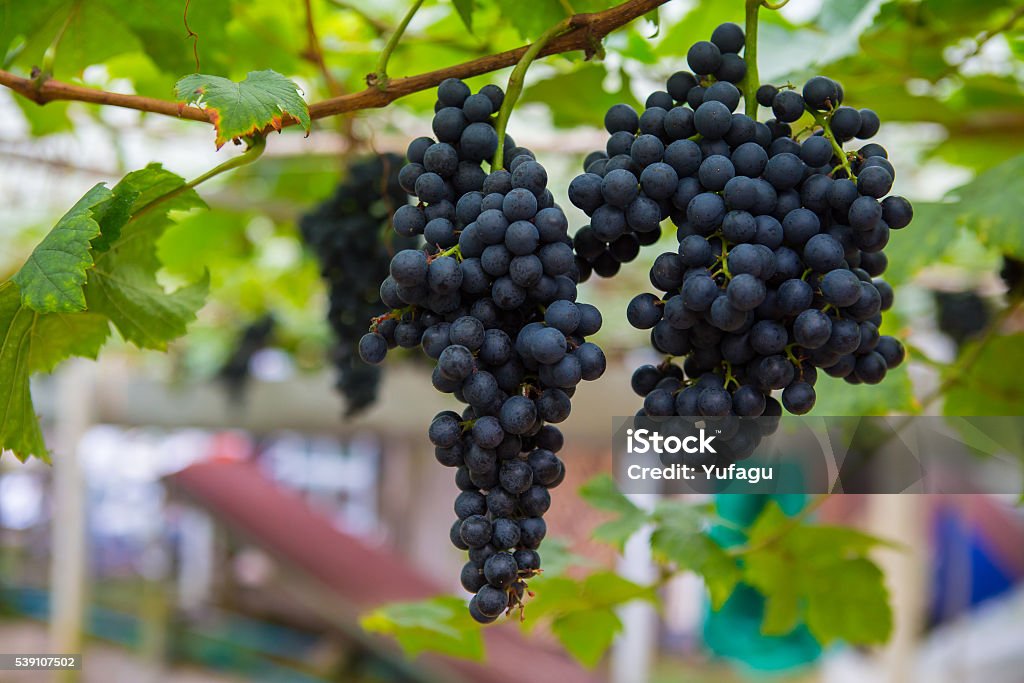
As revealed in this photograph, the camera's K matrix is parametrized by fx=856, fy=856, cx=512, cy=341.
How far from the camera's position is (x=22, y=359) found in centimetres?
59

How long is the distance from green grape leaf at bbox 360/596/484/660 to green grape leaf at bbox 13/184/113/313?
1.81 feet

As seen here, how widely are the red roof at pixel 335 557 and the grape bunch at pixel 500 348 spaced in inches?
85.6

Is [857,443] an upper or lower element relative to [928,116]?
lower

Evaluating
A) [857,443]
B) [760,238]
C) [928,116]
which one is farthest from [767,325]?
[928,116]

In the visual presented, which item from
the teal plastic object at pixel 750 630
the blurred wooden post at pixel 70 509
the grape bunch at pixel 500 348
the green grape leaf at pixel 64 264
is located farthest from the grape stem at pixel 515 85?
the blurred wooden post at pixel 70 509

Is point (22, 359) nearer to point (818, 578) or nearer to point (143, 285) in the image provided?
point (143, 285)

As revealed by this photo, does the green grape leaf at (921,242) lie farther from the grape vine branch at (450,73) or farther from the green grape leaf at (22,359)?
the green grape leaf at (22,359)

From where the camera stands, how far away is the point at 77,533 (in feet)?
8.24

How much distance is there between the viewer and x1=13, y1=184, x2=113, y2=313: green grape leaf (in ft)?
1.63

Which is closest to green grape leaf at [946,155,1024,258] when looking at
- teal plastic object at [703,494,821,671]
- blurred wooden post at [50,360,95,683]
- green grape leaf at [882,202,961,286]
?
green grape leaf at [882,202,961,286]

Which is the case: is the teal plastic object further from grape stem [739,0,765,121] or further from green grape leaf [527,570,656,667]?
grape stem [739,0,765,121]

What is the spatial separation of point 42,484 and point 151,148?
3024 mm

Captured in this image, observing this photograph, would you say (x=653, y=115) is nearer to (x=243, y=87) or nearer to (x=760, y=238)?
(x=760, y=238)

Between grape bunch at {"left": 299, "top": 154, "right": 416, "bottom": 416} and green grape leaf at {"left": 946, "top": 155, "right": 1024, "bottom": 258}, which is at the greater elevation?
grape bunch at {"left": 299, "top": 154, "right": 416, "bottom": 416}
